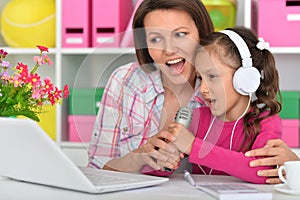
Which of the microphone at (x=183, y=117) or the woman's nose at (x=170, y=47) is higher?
the woman's nose at (x=170, y=47)

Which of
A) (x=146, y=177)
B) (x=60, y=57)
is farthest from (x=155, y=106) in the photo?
(x=60, y=57)

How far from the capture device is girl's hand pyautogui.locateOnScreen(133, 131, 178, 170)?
48.1 inches

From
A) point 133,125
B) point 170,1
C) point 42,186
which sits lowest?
point 42,186

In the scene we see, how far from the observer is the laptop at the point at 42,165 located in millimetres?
941

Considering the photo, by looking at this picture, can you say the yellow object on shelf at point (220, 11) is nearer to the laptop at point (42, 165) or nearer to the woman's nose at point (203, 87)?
the woman's nose at point (203, 87)

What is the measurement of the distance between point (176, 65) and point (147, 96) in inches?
4.0

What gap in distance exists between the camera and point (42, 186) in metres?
1.12

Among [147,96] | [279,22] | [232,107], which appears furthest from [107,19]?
[147,96]

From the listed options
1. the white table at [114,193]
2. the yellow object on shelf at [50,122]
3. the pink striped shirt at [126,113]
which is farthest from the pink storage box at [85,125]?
the yellow object on shelf at [50,122]

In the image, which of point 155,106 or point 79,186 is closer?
point 79,186

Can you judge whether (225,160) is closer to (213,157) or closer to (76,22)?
(213,157)

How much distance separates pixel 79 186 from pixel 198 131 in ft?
1.22

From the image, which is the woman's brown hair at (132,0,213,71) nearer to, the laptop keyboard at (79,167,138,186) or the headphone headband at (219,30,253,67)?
the headphone headband at (219,30,253,67)

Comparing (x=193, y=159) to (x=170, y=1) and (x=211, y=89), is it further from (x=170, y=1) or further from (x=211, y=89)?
(x=170, y=1)
